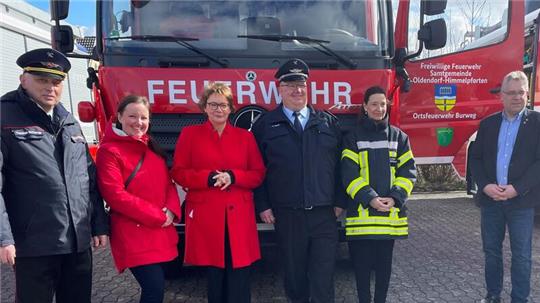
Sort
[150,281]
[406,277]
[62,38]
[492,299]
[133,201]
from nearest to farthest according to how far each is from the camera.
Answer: [133,201]
[150,281]
[492,299]
[62,38]
[406,277]

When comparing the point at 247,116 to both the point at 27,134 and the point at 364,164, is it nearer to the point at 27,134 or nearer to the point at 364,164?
the point at 364,164

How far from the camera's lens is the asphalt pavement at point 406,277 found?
360 centimetres

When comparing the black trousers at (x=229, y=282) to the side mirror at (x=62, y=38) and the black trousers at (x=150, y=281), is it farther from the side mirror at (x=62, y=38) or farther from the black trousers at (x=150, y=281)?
the side mirror at (x=62, y=38)

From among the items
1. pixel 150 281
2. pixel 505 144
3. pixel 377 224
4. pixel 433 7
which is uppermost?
pixel 433 7

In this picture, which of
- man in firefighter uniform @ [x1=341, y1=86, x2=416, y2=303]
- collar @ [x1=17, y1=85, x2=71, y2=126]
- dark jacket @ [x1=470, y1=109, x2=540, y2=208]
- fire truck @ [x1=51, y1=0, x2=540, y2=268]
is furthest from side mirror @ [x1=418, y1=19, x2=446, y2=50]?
collar @ [x1=17, y1=85, x2=71, y2=126]

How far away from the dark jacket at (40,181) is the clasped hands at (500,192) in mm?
2462

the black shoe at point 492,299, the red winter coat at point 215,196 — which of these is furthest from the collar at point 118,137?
the black shoe at point 492,299

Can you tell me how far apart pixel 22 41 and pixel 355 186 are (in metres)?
5.41

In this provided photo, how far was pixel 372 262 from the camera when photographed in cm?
302

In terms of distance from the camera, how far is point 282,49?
3.42 meters

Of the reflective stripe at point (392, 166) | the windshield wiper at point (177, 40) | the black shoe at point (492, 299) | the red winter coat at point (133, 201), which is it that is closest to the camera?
the red winter coat at point (133, 201)

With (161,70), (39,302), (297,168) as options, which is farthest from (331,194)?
(39,302)

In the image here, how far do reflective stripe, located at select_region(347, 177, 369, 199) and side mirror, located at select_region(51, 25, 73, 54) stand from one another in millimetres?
2421

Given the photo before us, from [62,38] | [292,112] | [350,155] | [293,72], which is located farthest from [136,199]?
[62,38]
